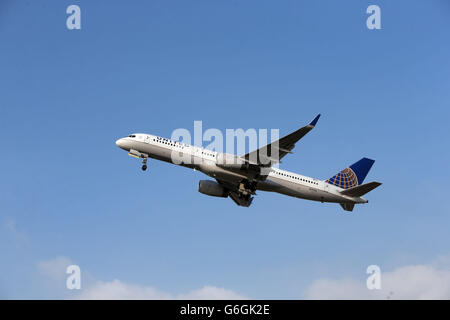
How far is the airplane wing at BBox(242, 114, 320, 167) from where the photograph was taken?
1791 inches

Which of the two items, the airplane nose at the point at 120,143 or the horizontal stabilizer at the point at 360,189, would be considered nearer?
the horizontal stabilizer at the point at 360,189

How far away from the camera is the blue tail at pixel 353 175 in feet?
180

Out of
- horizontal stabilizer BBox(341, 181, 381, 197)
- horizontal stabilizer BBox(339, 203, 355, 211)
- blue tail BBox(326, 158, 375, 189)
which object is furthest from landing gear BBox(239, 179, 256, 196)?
horizontal stabilizer BBox(339, 203, 355, 211)

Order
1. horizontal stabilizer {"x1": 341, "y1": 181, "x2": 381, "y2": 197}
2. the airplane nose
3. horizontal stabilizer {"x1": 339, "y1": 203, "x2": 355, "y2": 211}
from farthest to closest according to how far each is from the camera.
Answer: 1. the airplane nose
2. horizontal stabilizer {"x1": 339, "y1": 203, "x2": 355, "y2": 211}
3. horizontal stabilizer {"x1": 341, "y1": 181, "x2": 381, "y2": 197}

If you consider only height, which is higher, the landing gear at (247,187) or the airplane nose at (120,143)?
the airplane nose at (120,143)

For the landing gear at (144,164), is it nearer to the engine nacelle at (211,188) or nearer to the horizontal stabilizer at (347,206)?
the engine nacelle at (211,188)

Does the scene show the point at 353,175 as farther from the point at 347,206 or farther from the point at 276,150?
the point at 276,150

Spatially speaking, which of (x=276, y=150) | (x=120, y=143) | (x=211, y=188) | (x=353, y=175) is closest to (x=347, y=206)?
(x=353, y=175)

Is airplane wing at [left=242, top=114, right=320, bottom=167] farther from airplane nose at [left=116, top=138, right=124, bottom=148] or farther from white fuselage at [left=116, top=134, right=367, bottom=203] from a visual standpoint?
airplane nose at [left=116, top=138, right=124, bottom=148]

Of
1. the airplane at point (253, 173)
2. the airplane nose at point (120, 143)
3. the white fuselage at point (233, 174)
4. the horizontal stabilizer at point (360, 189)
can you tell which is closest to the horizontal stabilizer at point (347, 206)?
the airplane at point (253, 173)

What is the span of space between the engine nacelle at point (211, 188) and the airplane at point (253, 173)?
7.24 feet
